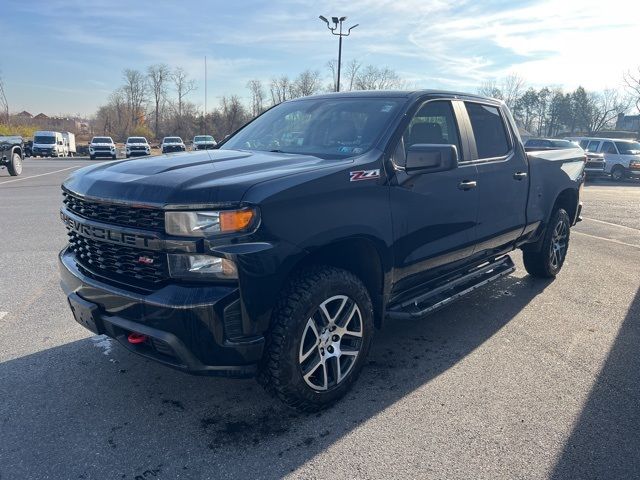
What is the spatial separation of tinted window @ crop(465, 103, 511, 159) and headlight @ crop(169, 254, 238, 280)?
8.82 ft

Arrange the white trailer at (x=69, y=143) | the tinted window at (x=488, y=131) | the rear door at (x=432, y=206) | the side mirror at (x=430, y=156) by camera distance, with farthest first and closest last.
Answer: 1. the white trailer at (x=69, y=143)
2. the tinted window at (x=488, y=131)
3. the rear door at (x=432, y=206)
4. the side mirror at (x=430, y=156)

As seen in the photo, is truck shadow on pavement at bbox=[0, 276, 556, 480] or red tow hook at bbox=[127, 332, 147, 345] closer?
truck shadow on pavement at bbox=[0, 276, 556, 480]

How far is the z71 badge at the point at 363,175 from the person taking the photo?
304 centimetres

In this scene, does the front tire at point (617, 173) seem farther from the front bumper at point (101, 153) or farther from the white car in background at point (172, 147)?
the front bumper at point (101, 153)

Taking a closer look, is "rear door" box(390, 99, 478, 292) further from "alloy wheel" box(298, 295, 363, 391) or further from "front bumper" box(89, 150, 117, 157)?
"front bumper" box(89, 150, 117, 157)

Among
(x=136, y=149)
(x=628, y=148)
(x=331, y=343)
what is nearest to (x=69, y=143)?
(x=136, y=149)

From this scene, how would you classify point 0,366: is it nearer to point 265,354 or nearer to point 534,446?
point 265,354

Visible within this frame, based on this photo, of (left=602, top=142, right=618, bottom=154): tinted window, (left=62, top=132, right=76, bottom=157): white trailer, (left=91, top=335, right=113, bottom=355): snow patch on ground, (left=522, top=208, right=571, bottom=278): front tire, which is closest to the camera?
(left=91, top=335, right=113, bottom=355): snow patch on ground

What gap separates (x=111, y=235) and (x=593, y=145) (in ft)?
86.8

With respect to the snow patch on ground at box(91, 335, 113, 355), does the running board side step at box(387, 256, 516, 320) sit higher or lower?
higher

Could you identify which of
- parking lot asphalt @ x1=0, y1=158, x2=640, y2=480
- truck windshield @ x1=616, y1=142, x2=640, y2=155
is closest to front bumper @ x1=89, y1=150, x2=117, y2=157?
truck windshield @ x1=616, y1=142, x2=640, y2=155

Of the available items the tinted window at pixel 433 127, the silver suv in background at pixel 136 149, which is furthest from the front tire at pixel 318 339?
the silver suv in background at pixel 136 149

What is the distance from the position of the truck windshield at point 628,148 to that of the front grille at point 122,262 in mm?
25160

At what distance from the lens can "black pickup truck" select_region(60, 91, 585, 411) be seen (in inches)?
100
